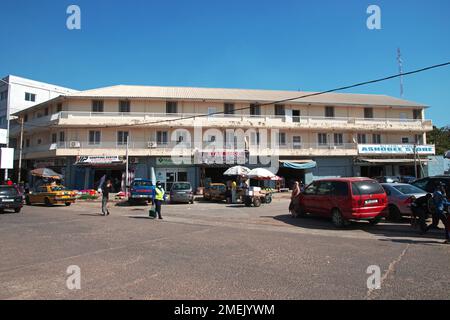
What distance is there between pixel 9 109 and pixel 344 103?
44640 millimetres

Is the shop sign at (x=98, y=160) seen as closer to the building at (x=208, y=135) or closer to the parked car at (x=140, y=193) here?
the building at (x=208, y=135)

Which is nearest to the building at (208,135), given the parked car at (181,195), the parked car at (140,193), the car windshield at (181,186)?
the car windshield at (181,186)

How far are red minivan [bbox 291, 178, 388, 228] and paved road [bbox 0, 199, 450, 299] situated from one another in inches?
21.8

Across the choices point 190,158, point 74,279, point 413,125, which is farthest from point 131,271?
point 413,125

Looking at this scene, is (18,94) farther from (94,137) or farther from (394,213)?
(394,213)

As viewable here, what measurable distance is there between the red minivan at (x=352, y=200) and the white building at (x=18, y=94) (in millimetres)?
47017

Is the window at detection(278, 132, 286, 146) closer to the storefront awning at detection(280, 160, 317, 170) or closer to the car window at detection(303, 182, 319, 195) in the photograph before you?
the storefront awning at detection(280, 160, 317, 170)

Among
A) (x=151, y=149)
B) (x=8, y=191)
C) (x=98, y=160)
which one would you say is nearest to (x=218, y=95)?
(x=151, y=149)

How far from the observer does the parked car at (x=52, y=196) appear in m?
21.3

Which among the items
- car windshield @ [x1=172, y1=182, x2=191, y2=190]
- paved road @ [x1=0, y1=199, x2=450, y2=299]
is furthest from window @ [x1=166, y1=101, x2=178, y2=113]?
paved road @ [x1=0, y1=199, x2=450, y2=299]

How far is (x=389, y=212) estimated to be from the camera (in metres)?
12.6

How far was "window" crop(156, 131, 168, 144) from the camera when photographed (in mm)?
32188

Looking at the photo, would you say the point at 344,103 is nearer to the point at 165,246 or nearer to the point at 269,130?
the point at 269,130

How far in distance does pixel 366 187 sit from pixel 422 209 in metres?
1.84
